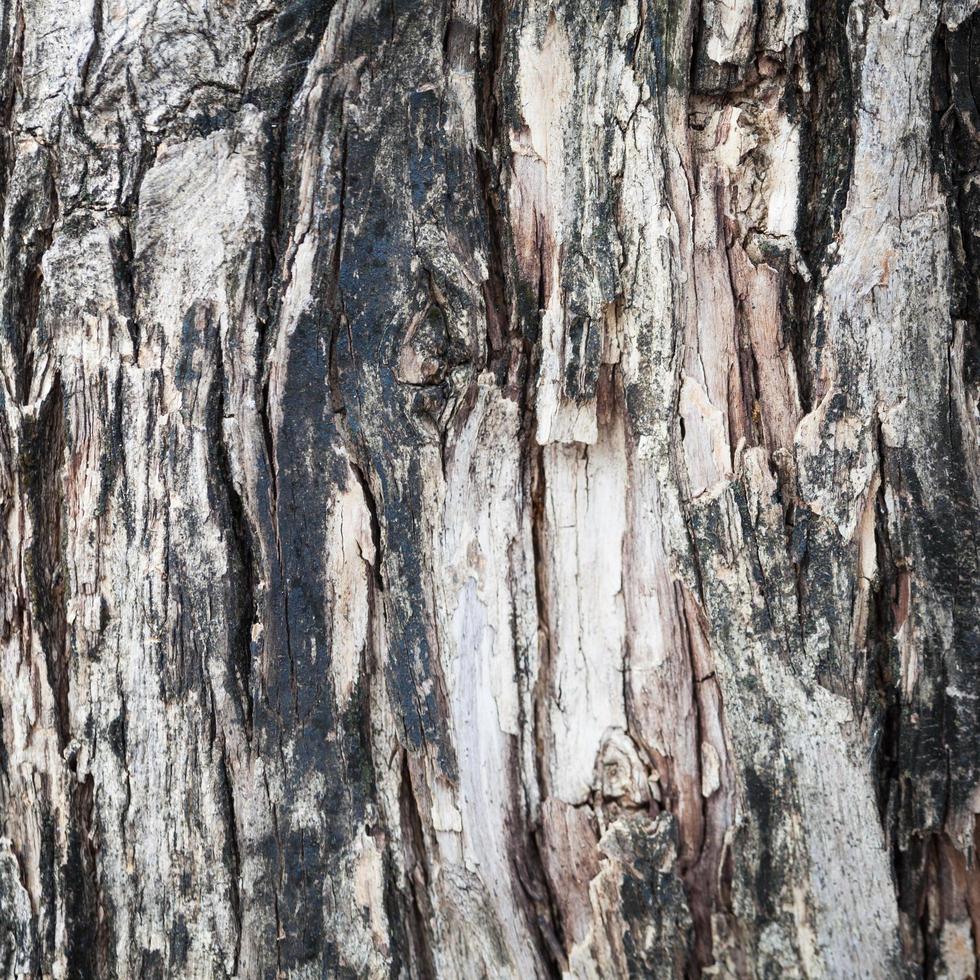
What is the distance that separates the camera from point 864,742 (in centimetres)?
110

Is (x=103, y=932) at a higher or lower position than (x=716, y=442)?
lower

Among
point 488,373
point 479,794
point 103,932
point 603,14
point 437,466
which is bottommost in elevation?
point 103,932

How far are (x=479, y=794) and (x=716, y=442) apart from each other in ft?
2.20

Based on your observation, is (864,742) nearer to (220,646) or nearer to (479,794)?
(479,794)

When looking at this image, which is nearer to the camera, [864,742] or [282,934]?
[864,742]

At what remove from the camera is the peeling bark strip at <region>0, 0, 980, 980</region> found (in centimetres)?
112

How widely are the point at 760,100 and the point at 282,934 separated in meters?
1.54

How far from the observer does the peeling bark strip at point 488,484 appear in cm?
112

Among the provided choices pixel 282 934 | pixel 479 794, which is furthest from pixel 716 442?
pixel 282 934

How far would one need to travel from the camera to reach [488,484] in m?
1.21

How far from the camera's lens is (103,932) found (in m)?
1.25

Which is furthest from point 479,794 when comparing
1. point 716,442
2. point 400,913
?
point 716,442

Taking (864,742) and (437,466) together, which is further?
(437,466)

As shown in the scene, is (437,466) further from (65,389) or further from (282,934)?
(282,934)
